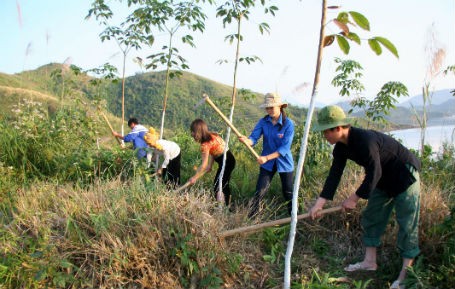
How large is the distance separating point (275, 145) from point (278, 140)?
8 centimetres

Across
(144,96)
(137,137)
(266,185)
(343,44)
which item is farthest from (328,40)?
(144,96)

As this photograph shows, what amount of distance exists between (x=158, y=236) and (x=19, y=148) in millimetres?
2913

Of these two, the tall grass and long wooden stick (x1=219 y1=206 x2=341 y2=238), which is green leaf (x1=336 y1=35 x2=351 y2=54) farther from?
the tall grass

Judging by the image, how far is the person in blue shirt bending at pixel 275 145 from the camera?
3.44m

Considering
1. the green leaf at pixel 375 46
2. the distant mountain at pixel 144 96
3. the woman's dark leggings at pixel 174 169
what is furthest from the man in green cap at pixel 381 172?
the woman's dark leggings at pixel 174 169

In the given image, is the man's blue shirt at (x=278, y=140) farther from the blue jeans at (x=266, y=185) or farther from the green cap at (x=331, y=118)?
the green cap at (x=331, y=118)

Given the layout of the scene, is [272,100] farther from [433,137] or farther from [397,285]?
[433,137]

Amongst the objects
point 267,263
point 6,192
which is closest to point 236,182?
point 267,263

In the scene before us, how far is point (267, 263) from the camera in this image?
2.87 m

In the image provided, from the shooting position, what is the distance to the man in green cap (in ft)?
7.94

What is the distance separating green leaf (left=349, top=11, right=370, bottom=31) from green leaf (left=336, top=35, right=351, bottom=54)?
0.18 meters

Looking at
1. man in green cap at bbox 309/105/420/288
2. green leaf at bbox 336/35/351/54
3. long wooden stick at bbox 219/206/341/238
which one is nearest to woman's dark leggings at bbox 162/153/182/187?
long wooden stick at bbox 219/206/341/238

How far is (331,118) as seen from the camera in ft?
7.86

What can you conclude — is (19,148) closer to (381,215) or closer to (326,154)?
(326,154)
